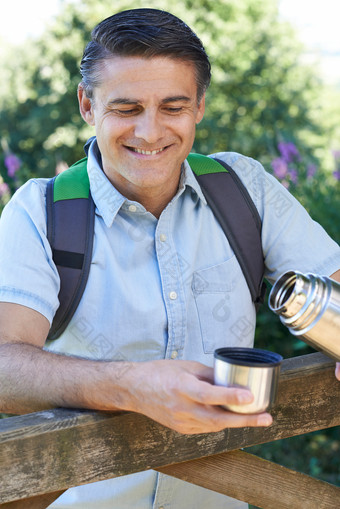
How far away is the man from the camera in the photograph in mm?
1816

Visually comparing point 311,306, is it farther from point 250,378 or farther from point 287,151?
point 287,151

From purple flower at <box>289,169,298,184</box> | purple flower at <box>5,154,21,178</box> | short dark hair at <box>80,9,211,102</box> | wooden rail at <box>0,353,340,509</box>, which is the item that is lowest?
wooden rail at <box>0,353,340,509</box>

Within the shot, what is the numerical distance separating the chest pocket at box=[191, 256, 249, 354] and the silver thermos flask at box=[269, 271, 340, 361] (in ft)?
2.03

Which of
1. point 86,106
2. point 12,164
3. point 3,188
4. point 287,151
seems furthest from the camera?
point 287,151

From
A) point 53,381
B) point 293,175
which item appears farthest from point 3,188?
point 53,381

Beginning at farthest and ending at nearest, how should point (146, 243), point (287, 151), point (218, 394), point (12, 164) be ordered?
point (287, 151) < point (12, 164) < point (146, 243) < point (218, 394)

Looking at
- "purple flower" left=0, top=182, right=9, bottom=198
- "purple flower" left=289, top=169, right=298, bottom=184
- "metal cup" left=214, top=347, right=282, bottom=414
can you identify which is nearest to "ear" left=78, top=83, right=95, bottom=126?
"metal cup" left=214, top=347, right=282, bottom=414

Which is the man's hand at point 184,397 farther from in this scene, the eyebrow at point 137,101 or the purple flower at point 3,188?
the purple flower at point 3,188

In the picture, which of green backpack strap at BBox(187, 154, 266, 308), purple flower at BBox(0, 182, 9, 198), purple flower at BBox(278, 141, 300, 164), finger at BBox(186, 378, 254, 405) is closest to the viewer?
finger at BBox(186, 378, 254, 405)

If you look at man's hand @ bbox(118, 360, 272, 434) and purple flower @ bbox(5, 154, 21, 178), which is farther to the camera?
purple flower @ bbox(5, 154, 21, 178)

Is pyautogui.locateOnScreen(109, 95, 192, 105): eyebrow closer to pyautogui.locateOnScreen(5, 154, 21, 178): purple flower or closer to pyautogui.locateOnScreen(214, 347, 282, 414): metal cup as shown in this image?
pyautogui.locateOnScreen(214, 347, 282, 414): metal cup

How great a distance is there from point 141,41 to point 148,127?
25 cm

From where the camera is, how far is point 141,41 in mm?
1865

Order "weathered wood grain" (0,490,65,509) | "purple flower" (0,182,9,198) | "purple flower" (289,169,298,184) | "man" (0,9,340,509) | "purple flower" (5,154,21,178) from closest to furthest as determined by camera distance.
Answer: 1. "weathered wood grain" (0,490,65,509)
2. "man" (0,9,340,509)
3. "purple flower" (0,182,9,198)
4. "purple flower" (5,154,21,178)
5. "purple flower" (289,169,298,184)
